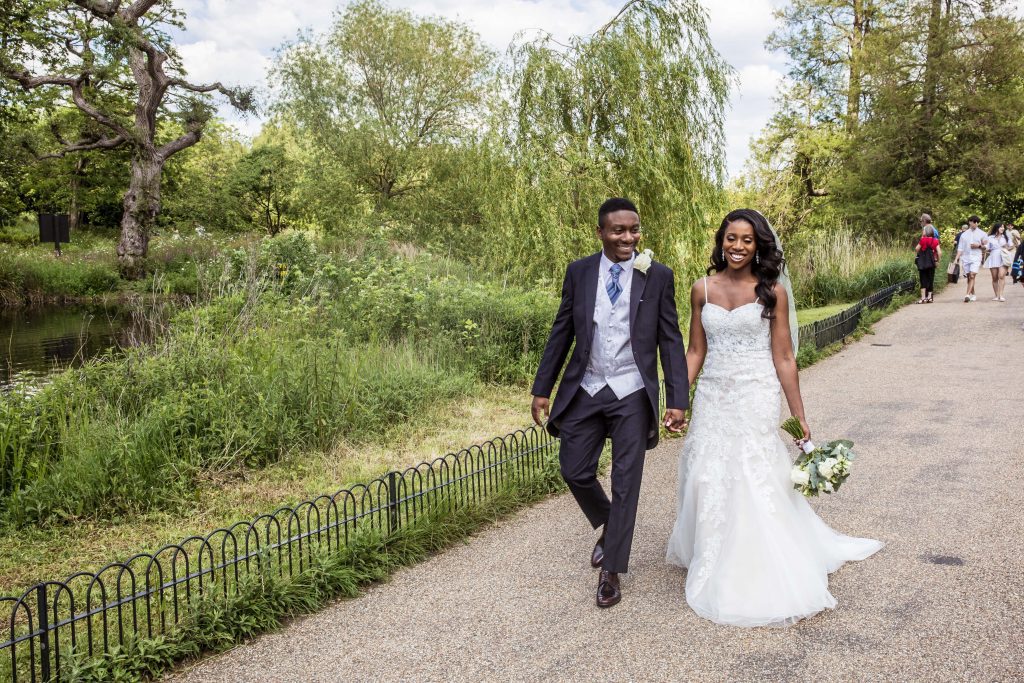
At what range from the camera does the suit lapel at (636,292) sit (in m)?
4.41

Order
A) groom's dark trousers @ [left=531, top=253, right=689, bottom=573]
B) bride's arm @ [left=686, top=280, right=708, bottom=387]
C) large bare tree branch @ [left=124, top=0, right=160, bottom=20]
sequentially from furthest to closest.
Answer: large bare tree branch @ [left=124, top=0, right=160, bottom=20], bride's arm @ [left=686, top=280, right=708, bottom=387], groom's dark trousers @ [left=531, top=253, right=689, bottom=573]

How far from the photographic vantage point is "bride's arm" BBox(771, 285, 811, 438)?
15.3ft

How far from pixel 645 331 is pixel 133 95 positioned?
33981 millimetres

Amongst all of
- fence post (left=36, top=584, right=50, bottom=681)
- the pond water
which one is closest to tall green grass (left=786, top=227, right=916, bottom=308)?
the pond water

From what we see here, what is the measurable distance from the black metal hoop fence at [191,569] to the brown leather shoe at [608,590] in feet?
4.67

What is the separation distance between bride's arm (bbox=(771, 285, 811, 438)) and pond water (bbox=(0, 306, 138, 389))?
374 inches

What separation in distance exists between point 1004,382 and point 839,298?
958 cm

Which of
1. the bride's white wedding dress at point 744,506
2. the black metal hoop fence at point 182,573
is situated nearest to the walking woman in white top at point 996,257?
the black metal hoop fence at point 182,573

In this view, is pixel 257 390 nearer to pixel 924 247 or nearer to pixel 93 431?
pixel 93 431

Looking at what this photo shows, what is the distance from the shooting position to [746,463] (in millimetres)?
4539

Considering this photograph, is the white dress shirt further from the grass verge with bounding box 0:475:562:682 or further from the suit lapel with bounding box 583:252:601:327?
the grass verge with bounding box 0:475:562:682

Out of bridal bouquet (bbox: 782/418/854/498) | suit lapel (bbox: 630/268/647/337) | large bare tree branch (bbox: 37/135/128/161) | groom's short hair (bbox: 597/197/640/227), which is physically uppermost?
large bare tree branch (bbox: 37/135/128/161)

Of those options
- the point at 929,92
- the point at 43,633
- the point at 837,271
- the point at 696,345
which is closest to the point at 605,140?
the point at 696,345

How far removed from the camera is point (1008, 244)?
66.5ft
